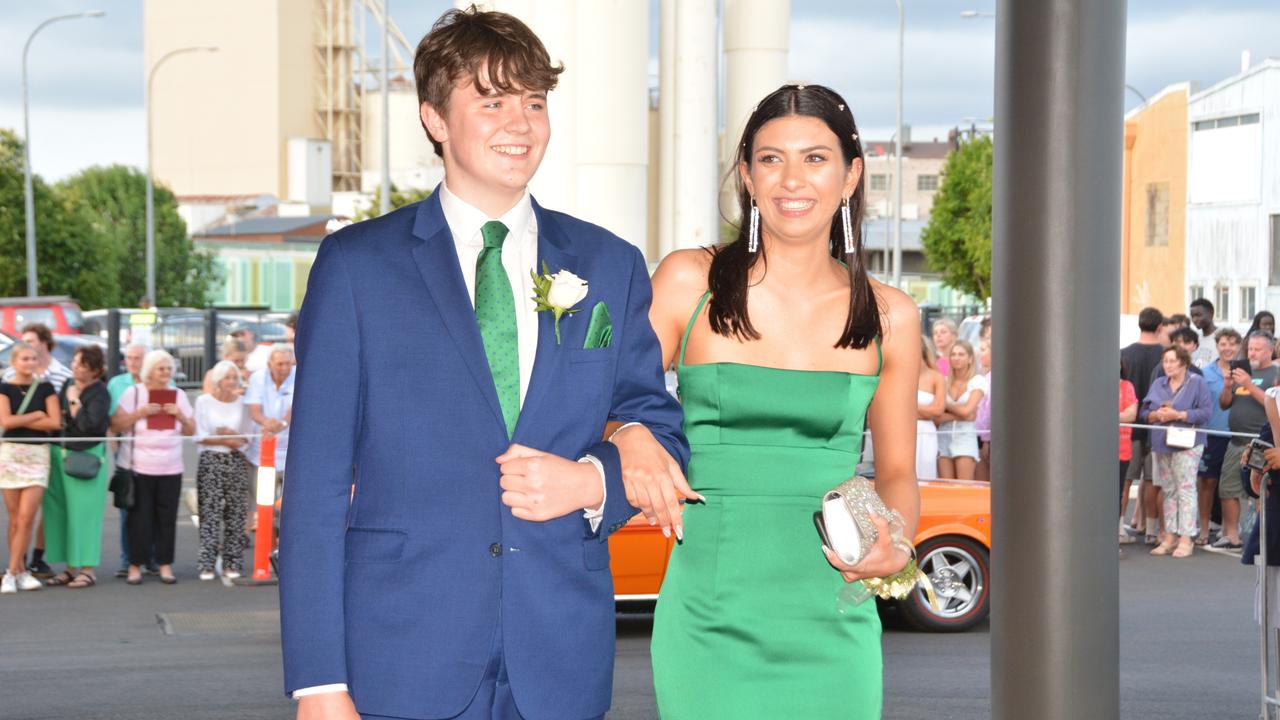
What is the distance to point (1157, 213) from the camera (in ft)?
176

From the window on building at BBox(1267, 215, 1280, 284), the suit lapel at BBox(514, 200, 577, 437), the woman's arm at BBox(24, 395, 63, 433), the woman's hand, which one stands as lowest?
the woman's arm at BBox(24, 395, 63, 433)

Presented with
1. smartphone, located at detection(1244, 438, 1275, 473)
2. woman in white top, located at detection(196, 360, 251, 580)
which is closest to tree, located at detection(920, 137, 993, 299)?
woman in white top, located at detection(196, 360, 251, 580)

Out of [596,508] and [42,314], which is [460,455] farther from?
[42,314]

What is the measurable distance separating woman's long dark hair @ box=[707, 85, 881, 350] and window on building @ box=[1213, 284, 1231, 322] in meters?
46.6

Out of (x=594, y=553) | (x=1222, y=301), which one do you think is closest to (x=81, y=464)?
(x=594, y=553)

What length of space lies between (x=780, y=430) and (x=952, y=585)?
332 inches

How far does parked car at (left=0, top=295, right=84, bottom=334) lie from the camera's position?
114ft

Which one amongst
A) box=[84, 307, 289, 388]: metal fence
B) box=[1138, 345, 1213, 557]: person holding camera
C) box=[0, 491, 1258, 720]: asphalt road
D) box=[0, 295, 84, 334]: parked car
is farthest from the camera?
box=[84, 307, 289, 388]: metal fence

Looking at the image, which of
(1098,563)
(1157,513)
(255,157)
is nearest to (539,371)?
(1098,563)

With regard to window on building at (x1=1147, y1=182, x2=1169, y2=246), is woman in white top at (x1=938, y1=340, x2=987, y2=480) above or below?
below

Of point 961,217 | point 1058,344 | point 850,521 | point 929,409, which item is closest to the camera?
point 850,521

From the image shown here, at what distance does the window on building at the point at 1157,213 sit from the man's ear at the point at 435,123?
52.0 m

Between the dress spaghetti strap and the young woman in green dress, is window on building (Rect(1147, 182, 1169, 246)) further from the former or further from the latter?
the dress spaghetti strap

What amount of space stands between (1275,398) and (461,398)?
21.9 ft
